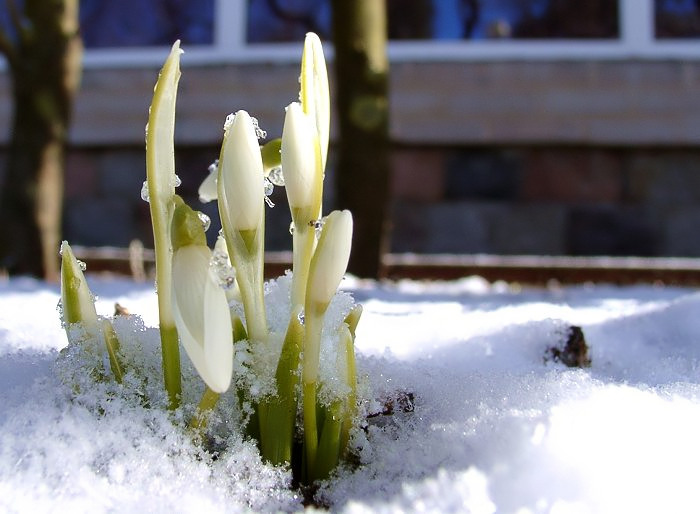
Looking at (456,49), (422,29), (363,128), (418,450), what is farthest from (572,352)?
(422,29)

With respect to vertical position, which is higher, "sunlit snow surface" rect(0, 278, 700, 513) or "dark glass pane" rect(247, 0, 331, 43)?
"dark glass pane" rect(247, 0, 331, 43)

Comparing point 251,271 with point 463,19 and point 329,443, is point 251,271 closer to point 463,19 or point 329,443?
point 329,443

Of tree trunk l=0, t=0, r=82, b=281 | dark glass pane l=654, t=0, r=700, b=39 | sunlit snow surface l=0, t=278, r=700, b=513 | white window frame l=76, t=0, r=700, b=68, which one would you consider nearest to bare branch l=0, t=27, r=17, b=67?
tree trunk l=0, t=0, r=82, b=281

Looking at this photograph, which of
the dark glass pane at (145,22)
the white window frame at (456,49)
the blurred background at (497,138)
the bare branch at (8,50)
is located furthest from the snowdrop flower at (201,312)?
the dark glass pane at (145,22)

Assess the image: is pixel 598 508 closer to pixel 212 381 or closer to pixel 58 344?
pixel 212 381

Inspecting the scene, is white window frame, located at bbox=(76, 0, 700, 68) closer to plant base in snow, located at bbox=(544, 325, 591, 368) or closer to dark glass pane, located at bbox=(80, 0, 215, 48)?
dark glass pane, located at bbox=(80, 0, 215, 48)

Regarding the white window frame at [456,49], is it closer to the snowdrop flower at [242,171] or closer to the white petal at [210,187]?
the white petal at [210,187]
